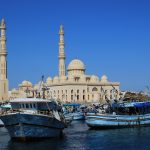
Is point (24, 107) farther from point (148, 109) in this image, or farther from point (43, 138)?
point (148, 109)

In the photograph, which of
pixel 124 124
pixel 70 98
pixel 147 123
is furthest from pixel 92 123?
pixel 70 98

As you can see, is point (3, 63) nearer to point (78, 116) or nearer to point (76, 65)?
point (76, 65)

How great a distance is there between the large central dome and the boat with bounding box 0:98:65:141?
86655mm

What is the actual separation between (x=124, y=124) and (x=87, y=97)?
75.2m

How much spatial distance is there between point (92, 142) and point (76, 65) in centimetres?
8917

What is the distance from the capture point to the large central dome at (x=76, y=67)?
128 m

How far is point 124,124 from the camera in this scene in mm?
50656

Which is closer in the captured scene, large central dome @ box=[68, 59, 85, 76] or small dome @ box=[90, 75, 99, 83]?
small dome @ box=[90, 75, 99, 83]

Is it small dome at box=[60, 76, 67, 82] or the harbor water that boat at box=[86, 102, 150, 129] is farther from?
small dome at box=[60, 76, 67, 82]

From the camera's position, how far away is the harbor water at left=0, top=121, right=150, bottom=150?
35562mm

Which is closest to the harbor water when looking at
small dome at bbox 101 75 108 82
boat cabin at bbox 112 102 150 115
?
boat cabin at bbox 112 102 150 115

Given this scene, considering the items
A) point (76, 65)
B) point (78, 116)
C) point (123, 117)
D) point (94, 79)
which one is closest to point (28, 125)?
point (123, 117)

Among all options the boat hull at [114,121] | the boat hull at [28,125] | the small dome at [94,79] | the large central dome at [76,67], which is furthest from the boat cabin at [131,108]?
the large central dome at [76,67]

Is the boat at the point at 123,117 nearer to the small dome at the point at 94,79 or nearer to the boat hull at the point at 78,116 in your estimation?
the boat hull at the point at 78,116
